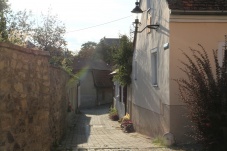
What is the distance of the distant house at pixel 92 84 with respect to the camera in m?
42.2

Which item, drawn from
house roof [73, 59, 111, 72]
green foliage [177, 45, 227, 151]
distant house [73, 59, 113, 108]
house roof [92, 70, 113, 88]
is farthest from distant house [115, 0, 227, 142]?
house roof [73, 59, 111, 72]

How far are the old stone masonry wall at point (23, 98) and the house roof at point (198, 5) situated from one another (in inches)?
195

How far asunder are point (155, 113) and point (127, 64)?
22.0 ft

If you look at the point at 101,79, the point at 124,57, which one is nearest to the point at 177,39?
the point at 124,57

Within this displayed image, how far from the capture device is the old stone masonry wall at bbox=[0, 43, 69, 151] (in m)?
5.01

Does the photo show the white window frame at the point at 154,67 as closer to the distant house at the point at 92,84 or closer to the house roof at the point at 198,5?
the house roof at the point at 198,5

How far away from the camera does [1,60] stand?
4.89 metres

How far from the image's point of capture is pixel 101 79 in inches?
1778

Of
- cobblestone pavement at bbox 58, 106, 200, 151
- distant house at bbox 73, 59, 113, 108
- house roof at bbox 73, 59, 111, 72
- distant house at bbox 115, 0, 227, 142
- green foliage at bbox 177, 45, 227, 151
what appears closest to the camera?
green foliage at bbox 177, 45, 227, 151

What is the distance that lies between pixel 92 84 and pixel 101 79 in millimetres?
2876

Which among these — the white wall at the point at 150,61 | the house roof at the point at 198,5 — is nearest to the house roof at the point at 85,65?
the white wall at the point at 150,61

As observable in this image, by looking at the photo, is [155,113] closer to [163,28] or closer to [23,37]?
[163,28]

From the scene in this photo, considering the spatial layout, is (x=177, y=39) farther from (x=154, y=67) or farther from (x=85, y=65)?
(x=85, y=65)

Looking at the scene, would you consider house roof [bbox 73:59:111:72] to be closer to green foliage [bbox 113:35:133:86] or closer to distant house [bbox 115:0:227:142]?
green foliage [bbox 113:35:133:86]
